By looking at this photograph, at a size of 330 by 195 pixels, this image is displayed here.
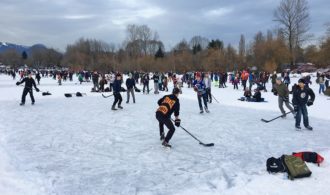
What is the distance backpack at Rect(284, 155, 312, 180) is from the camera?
6.03 meters

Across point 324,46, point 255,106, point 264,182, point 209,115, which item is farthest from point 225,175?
point 324,46

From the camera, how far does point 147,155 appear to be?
25.3ft

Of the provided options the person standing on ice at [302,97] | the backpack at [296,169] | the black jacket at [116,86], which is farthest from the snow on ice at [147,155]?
the black jacket at [116,86]

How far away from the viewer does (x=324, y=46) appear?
1403 inches

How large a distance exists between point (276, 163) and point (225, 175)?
98cm

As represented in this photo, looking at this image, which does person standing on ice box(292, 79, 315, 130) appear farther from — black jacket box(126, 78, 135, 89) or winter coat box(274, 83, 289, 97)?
black jacket box(126, 78, 135, 89)

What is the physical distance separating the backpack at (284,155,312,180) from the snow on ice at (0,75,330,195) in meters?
0.12

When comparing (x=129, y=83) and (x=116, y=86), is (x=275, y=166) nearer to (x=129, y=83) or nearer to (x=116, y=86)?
(x=116, y=86)

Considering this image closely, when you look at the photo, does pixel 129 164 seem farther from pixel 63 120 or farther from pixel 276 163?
pixel 63 120

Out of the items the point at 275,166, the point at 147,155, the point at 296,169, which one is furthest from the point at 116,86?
the point at 296,169

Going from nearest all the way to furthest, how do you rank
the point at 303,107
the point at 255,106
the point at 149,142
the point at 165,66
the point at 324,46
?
the point at 149,142 < the point at 303,107 < the point at 255,106 < the point at 324,46 < the point at 165,66

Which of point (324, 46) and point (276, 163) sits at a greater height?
point (324, 46)

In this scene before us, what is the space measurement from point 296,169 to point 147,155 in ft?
10.2

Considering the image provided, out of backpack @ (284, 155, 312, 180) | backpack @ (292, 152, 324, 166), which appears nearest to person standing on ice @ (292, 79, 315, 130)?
backpack @ (292, 152, 324, 166)
